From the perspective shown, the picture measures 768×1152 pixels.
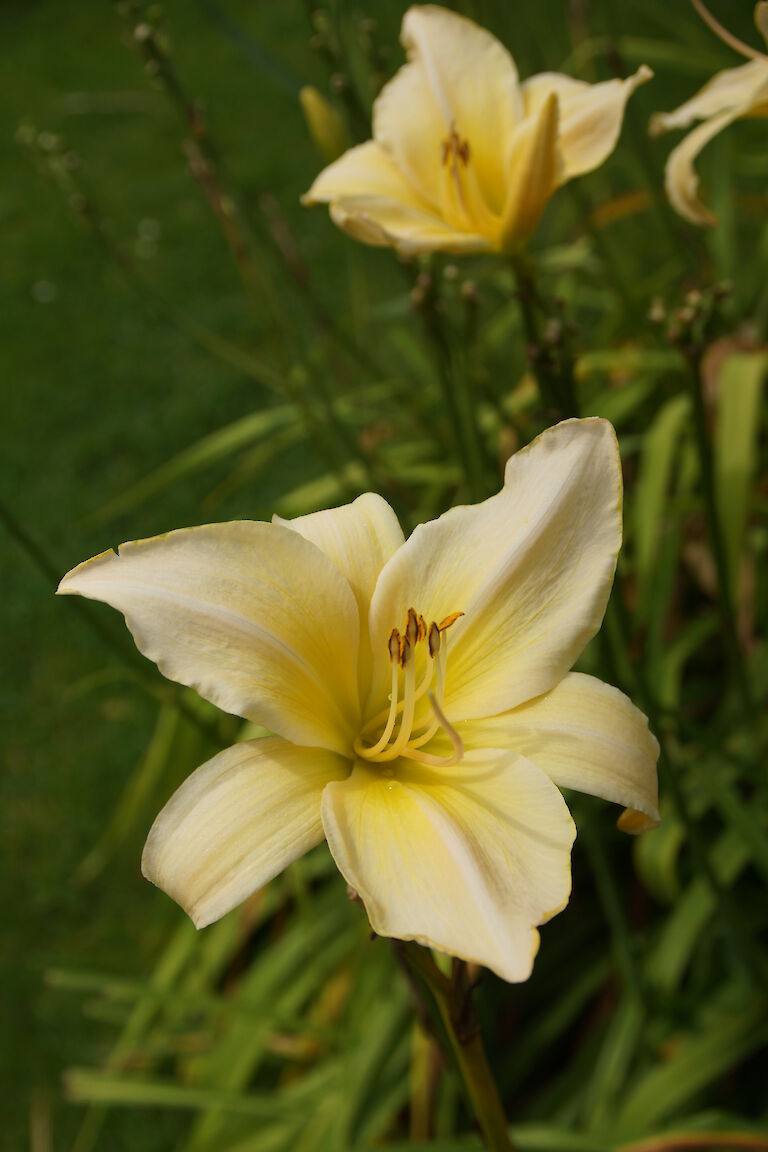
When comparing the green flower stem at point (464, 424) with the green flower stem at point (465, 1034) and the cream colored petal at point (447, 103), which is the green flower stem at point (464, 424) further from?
the green flower stem at point (465, 1034)

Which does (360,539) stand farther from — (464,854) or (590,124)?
(590,124)

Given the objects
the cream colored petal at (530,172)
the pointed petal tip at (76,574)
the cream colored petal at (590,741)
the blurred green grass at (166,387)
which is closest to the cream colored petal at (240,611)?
the pointed petal tip at (76,574)

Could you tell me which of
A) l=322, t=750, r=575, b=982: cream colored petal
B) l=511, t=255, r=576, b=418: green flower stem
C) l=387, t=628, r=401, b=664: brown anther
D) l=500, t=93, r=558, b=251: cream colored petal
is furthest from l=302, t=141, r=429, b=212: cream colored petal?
l=322, t=750, r=575, b=982: cream colored petal

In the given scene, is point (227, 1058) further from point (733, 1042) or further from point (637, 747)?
point (637, 747)

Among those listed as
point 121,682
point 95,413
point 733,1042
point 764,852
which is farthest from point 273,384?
point 95,413

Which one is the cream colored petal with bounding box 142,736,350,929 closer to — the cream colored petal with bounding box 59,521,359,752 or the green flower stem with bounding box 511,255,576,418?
the cream colored petal with bounding box 59,521,359,752
